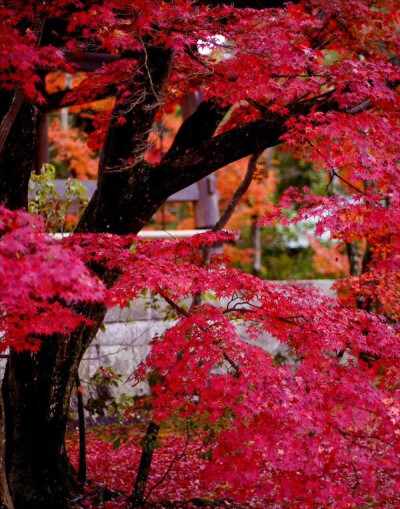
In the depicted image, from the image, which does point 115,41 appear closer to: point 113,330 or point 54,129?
point 113,330

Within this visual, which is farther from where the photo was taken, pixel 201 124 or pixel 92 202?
pixel 201 124

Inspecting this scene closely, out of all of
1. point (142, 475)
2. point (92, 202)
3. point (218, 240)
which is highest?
point (92, 202)

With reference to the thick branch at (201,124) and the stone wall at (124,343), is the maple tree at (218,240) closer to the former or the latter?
the thick branch at (201,124)

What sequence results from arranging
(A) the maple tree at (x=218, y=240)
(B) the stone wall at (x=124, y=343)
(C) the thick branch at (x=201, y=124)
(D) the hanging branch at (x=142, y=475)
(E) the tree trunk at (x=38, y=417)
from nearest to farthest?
1. (A) the maple tree at (x=218, y=240)
2. (E) the tree trunk at (x=38, y=417)
3. (D) the hanging branch at (x=142, y=475)
4. (C) the thick branch at (x=201, y=124)
5. (B) the stone wall at (x=124, y=343)

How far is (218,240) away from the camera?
5848mm

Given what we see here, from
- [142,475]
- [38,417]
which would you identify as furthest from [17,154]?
[142,475]

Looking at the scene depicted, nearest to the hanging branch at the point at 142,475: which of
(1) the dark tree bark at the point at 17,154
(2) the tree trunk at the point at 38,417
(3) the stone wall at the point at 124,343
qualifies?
(2) the tree trunk at the point at 38,417

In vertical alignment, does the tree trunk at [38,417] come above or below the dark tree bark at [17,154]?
below

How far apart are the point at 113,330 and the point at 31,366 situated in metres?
4.85

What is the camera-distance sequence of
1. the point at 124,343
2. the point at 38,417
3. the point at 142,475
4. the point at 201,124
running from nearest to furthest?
the point at 38,417, the point at 142,475, the point at 201,124, the point at 124,343

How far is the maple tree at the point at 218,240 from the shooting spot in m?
4.70

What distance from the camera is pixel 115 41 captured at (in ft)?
17.2

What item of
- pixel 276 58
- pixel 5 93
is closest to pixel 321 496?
pixel 276 58

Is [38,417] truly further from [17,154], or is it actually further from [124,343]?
[124,343]
